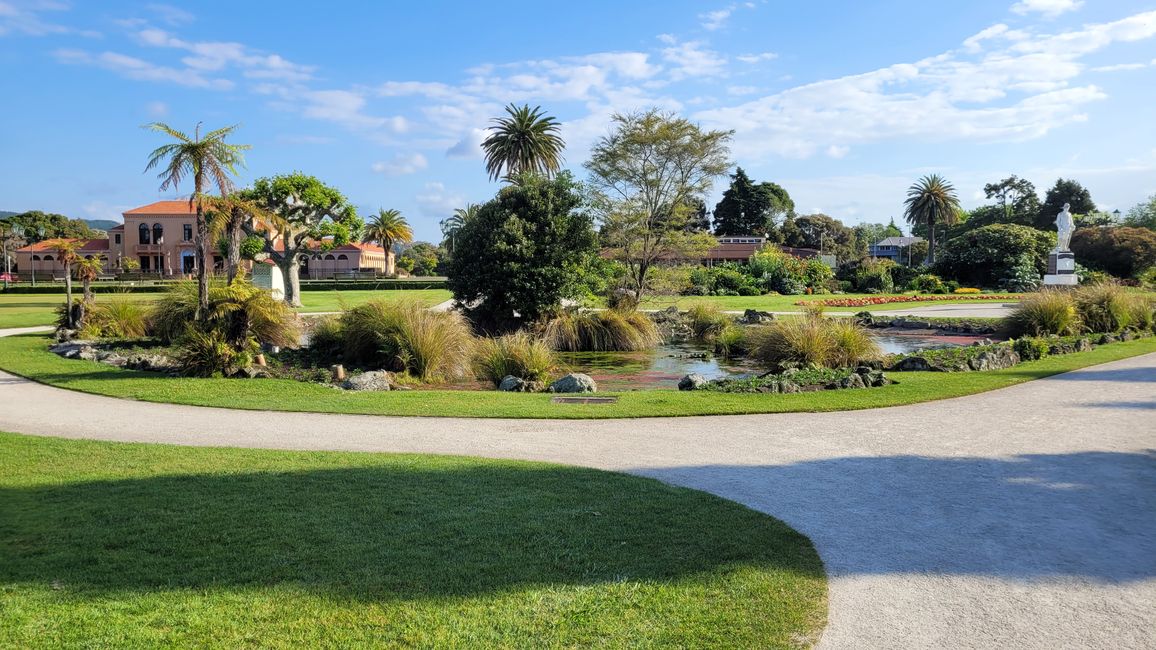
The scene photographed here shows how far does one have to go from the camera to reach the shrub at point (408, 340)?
1529cm

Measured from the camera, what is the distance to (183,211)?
8150cm

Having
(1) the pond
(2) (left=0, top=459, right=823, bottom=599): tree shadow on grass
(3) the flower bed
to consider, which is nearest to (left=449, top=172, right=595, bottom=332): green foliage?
(1) the pond

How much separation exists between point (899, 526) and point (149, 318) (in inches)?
790

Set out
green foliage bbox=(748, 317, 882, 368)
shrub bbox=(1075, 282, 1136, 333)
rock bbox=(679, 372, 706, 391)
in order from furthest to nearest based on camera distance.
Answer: shrub bbox=(1075, 282, 1136, 333) → green foliage bbox=(748, 317, 882, 368) → rock bbox=(679, 372, 706, 391)

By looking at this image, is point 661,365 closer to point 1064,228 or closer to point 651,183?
point 651,183

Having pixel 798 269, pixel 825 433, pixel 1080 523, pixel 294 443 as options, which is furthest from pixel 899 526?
pixel 798 269

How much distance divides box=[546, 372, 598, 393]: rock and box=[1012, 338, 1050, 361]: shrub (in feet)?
32.1

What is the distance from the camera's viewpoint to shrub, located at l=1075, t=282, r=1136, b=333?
21.4m

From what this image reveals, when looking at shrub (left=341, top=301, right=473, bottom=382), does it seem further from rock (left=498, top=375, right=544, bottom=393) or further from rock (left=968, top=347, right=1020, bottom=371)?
rock (left=968, top=347, right=1020, bottom=371)

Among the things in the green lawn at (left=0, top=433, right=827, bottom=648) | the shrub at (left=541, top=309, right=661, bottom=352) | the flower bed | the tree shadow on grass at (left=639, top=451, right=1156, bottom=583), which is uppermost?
the flower bed

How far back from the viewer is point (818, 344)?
52.3 feet

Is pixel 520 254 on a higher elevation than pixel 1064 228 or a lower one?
lower

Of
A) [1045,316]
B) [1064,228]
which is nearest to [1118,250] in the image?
[1064,228]

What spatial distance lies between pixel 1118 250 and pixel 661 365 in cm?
4957
